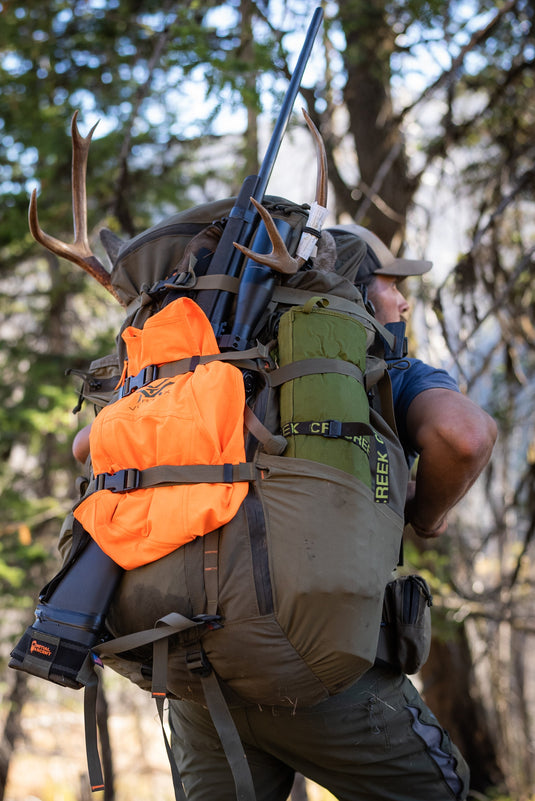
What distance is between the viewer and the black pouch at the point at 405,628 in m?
2.29

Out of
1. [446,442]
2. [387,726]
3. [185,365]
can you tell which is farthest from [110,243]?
[387,726]

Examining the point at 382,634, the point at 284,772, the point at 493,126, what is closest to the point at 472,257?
the point at 493,126

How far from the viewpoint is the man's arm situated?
2.26 m

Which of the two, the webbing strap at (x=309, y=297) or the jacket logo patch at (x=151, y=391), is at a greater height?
the webbing strap at (x=309, y=297)

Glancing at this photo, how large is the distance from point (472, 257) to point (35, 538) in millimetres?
5503

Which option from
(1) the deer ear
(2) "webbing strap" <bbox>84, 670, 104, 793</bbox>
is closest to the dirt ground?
(1) the deer ear

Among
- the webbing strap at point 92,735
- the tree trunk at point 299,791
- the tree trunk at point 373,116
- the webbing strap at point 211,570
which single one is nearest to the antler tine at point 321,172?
the webbing strap at point 211,570

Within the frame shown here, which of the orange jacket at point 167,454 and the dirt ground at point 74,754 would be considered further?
the dirt ground at point 74,754

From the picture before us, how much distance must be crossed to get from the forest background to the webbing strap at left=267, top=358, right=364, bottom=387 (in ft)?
7.32

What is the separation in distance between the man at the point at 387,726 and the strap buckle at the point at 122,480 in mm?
850

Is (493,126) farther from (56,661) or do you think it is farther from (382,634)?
Result: (56,661)

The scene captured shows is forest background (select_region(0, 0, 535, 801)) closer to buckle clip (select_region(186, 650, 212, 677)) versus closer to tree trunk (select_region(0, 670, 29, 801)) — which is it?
tree trunk (select_region(0, 670, 29, 801))

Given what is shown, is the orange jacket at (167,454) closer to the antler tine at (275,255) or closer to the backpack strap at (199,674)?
the backpack strap at (199,674)

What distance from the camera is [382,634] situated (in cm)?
230
